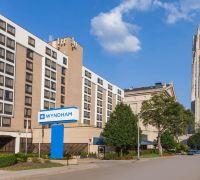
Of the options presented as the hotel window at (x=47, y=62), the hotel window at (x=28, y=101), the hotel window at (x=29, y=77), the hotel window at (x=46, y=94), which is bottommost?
the hotel window at (x=28, y=101)

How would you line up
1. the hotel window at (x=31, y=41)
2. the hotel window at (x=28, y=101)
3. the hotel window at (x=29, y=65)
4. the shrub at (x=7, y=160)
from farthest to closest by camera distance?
1. the hotel window at (x=31, y=41)
2. the hotel window at (x=29, y=65)
3. the hotel window at (x=28, y=101)
4. the shrub at (x=7, y=160)

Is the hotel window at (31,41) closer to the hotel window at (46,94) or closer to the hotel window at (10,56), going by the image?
the hotel window at (10,56)

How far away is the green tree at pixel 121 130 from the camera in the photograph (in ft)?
206

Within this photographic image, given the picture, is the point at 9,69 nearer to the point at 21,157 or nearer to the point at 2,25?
the point at 2,25

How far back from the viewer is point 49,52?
8900 centimetres

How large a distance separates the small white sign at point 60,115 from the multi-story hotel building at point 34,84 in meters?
15.4

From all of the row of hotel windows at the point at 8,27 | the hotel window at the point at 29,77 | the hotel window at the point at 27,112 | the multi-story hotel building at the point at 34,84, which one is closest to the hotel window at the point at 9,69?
the multi-story hotel building at the point at 34,84

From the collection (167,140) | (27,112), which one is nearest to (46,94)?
(27,112)

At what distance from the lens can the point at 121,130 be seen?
62656mm

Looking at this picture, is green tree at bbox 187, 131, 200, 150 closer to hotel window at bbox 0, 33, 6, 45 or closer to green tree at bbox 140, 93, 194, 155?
green tree at bbox 140, 93, 194, 155

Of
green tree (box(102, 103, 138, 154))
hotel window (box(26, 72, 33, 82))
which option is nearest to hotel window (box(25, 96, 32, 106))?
hotel window (box(26, 72, 33, 82))

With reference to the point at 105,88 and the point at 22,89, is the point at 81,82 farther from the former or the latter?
the point at 22,89

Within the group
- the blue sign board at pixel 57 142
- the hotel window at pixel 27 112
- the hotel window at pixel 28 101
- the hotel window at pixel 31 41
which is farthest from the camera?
the hotel window at pixel 31 41

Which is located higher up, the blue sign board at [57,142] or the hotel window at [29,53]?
the hotel window at [29,53]
